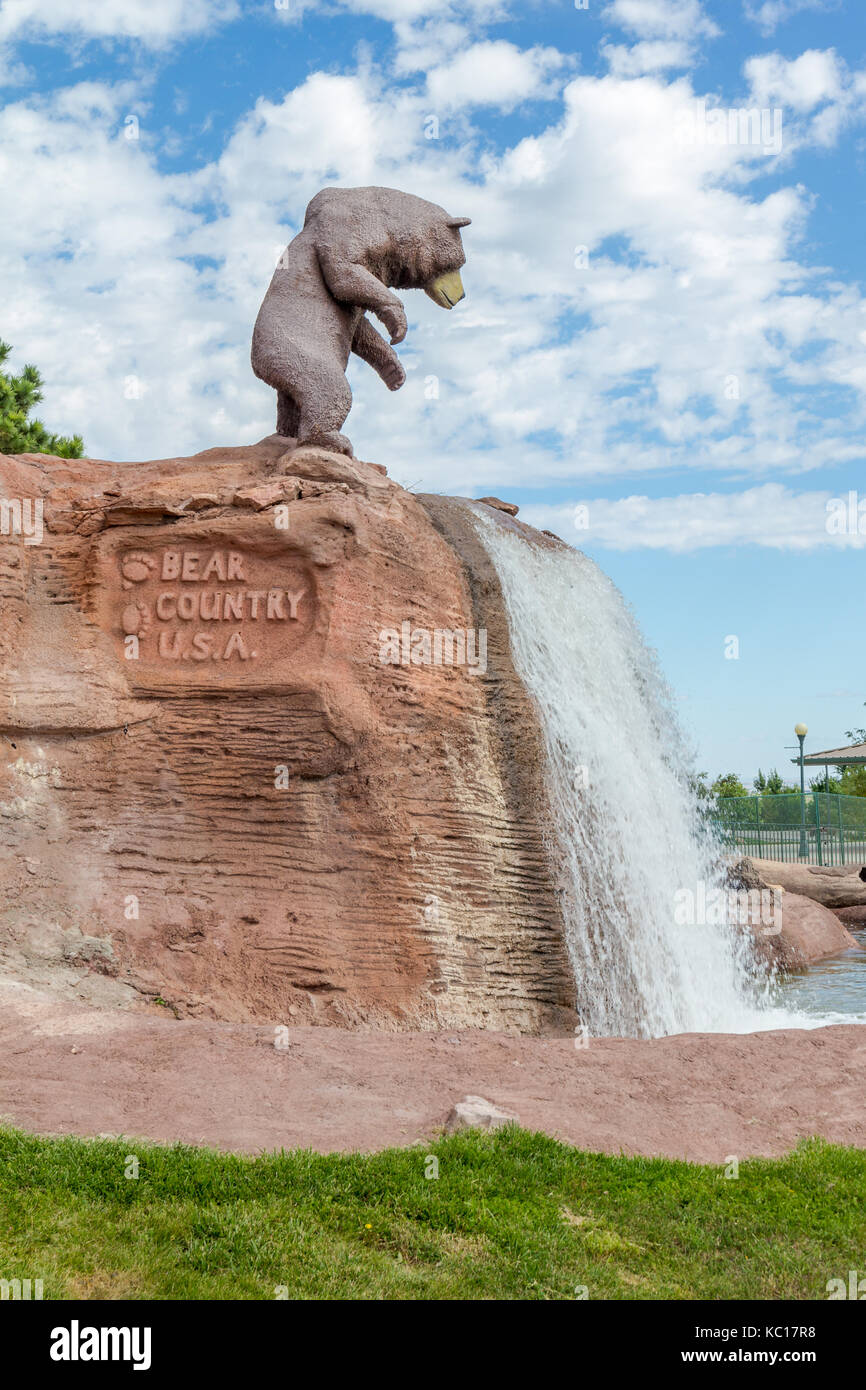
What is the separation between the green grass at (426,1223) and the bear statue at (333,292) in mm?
6561

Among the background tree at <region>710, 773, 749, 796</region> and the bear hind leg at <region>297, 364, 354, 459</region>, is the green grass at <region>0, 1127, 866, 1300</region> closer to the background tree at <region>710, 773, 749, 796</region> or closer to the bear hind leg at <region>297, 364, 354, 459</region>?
the bear hind leg at <region>297, 364, 354, 459</region>

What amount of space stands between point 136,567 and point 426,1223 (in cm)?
607

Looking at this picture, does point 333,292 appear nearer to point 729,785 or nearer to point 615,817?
point 615,817

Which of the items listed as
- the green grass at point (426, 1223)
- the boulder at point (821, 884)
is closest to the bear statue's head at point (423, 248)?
the green grass at point (426, 1223)

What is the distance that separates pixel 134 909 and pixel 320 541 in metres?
2.93

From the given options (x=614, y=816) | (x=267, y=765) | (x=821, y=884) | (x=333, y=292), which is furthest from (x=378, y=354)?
(x=821, y=884)

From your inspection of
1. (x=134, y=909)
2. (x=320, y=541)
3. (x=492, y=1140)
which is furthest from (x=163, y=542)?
(x=492, y=1140)

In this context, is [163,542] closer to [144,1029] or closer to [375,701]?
[375,701]

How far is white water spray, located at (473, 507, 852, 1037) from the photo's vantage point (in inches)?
339

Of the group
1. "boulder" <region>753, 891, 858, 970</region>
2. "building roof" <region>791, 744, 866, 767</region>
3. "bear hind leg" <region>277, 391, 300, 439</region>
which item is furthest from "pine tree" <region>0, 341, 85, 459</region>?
"building roof" <region>791, 744, 866, 767</region>

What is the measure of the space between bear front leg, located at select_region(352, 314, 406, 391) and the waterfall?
1.57 meters

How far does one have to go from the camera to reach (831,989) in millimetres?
11500

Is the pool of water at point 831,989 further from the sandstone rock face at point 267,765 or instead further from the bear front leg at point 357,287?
the bear front leg at point 357,287

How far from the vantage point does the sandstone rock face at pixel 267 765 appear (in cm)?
782
